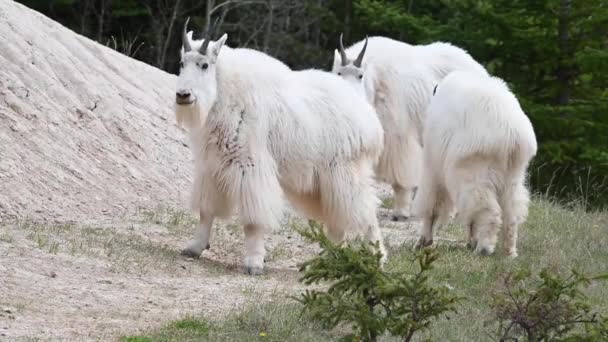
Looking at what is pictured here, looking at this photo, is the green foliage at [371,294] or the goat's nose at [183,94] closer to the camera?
the green foliage at [371,294]

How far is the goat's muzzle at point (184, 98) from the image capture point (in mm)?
9219

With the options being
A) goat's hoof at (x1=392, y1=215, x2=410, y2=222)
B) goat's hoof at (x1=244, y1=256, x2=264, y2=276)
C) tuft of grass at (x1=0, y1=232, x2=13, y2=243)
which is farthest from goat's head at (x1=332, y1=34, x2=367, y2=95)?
tuft of grass at (x1=0, y1=232, x2=13, y2=243)

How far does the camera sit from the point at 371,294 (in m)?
6.55

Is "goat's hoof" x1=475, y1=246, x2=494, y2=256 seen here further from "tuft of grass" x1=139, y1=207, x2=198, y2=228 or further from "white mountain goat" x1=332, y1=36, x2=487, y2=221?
"white mountain goat" x1=332, y1=36, x2=487, y2=221

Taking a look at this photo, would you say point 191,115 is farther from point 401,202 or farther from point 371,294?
point 401,202

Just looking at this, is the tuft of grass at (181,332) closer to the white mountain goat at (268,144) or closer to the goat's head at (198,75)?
the white mountain goat at (268,144)

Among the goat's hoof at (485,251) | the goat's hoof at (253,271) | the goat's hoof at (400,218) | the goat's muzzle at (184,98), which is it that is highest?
the goat's muzzle at (184,98)

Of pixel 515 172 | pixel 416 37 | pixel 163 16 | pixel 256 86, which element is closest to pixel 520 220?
pixel 515 172

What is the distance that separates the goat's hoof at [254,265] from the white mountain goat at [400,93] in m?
4.09

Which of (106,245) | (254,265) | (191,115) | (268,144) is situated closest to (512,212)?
(268,144)

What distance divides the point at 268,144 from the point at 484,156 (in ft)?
6.48

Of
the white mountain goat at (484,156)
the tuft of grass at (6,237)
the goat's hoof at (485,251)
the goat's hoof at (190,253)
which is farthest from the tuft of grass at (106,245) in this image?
the goat's hoof at (485,251)

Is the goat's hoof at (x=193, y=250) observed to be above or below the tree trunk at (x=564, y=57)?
below

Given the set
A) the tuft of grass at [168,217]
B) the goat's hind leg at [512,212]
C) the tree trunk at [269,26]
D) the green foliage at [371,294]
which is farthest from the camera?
the tree trunk at [269,26]
